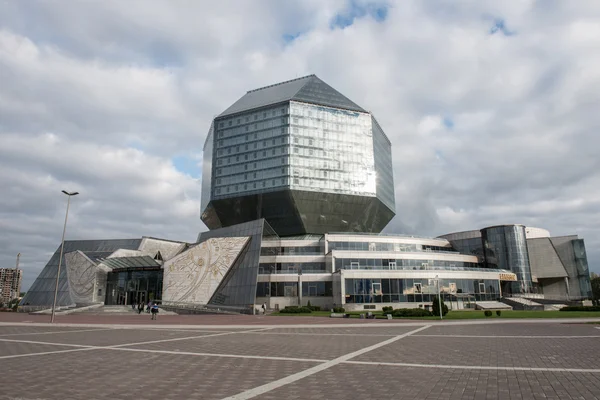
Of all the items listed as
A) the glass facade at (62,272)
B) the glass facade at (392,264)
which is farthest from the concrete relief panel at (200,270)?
the glass facade at (392,264)

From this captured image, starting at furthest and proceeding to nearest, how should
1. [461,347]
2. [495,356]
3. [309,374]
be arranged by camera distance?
[461,347] → [495,356] → [309,374]

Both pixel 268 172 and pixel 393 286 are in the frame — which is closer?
pixel 393 286

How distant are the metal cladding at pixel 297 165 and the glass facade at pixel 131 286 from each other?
2590 centimetres

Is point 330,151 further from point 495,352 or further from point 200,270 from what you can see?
point 495,352

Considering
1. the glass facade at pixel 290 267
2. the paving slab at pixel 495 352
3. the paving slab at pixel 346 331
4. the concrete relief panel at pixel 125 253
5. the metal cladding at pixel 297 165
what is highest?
the metal cladding at pixel 297 165

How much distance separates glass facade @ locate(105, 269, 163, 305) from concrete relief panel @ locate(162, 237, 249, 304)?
4443 mm

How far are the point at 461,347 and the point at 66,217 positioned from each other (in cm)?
4001

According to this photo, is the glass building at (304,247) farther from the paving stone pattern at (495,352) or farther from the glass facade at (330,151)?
the paving stone pattern at (495,352)

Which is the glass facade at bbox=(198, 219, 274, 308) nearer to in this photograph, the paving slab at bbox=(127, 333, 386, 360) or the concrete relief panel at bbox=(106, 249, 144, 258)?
the concrete relief panel at bbox=(106, 249, 144, 258)

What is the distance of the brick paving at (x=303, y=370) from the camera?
9.75 metres

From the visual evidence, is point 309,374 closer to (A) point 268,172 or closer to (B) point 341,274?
(B) point 341,274

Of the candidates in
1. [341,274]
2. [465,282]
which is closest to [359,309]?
[341,274]

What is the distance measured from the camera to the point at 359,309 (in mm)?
62406

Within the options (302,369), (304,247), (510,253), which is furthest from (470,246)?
(302,369)
